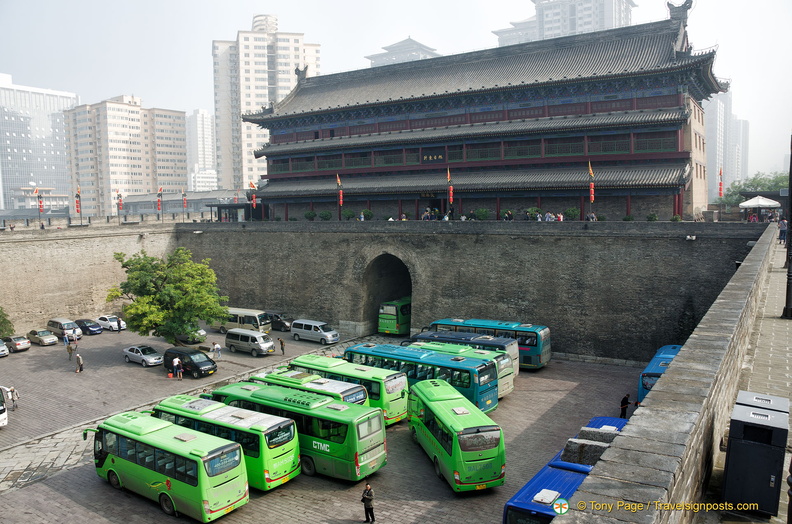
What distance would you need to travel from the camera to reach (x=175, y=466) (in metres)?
14.1

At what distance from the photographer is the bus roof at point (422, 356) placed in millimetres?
20953

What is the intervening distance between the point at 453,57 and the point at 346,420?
32.6 metres

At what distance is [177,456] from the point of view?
14039 mm

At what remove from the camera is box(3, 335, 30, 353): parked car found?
31.3 metres

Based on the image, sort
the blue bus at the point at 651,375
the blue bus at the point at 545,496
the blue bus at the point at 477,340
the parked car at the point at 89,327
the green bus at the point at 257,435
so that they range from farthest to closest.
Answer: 1. the parked car at the point at 89,327
2. the blue bus at the point at 477,340
3. the blue bus at the point at 651,375
4. the green bus at the point at 257,435
5. the blue bus at the point at 545,496

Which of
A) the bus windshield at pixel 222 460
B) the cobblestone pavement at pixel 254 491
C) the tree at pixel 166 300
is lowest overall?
the cobblestone pavement at pixel 254 491

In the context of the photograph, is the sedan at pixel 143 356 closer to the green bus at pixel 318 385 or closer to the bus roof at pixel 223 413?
the green bus at pixel 318 385

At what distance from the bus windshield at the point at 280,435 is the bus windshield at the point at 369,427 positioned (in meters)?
1.93

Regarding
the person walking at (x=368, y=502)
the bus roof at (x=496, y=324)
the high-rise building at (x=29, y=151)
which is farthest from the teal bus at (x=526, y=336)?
the high-rise building at (x=29, y=151)

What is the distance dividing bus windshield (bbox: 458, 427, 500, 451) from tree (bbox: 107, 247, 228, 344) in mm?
18597

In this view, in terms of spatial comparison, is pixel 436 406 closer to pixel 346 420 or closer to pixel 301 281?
pixel 346 420

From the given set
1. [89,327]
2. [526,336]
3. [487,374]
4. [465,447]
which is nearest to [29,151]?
[89,327]

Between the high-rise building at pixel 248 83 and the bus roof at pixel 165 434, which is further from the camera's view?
the high-rise building at pixel 248 83

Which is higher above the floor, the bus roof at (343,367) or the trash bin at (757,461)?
the trash bin at (757,461)
